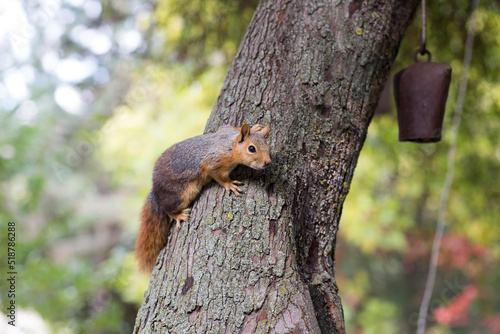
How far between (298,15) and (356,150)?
0.70 meters

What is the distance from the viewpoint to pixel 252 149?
1.63 m

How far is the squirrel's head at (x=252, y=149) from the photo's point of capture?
1615mm

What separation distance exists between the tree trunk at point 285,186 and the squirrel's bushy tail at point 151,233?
0.09m

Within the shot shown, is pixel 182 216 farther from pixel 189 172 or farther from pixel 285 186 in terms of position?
pixel 285 186

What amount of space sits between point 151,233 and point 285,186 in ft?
2.04

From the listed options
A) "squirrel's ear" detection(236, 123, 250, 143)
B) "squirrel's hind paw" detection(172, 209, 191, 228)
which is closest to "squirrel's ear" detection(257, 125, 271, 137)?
"squirrel's ear" detection(236, 123, 250, 143)

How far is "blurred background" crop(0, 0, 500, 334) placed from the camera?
4070 mm

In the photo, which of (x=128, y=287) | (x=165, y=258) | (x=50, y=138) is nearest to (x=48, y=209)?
(x=50, y=138)

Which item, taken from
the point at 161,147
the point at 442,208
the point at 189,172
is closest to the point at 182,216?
the point at 189,172

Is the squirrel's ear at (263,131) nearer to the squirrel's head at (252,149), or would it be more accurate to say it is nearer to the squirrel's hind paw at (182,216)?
the squirrel's head at (252,149)

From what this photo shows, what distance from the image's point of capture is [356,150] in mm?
1947

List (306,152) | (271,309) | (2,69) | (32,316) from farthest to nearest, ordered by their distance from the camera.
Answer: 1. (2,69)
2. (32,316)
3. (306,152)
4. (271,309)

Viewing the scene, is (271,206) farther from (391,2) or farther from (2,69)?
(2,69)

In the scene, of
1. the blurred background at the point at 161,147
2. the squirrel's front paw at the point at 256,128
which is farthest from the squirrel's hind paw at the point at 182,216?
the blurred background at the point at 161,147
